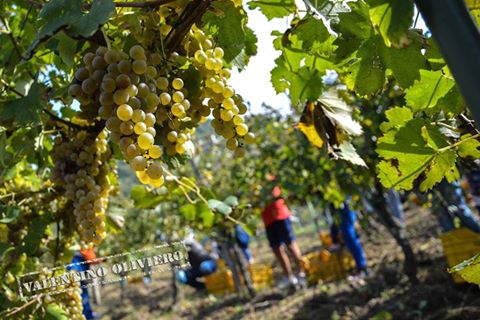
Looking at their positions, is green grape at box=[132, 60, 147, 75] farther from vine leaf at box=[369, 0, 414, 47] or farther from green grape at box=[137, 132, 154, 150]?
vine leaf at box=[369, 0, 414, 47]

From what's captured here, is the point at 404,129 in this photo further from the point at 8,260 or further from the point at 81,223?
the point at 8,260

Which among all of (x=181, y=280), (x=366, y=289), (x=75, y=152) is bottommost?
(x=366, y=289)

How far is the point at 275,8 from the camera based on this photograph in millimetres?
1200

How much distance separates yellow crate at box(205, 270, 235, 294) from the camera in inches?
360

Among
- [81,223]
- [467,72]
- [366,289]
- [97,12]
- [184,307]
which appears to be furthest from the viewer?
[184,307]

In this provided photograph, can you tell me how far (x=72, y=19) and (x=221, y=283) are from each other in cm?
897

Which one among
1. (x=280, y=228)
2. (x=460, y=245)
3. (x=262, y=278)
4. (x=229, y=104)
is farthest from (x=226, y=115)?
(x=262, y=278)

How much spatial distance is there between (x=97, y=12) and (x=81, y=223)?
857 mm

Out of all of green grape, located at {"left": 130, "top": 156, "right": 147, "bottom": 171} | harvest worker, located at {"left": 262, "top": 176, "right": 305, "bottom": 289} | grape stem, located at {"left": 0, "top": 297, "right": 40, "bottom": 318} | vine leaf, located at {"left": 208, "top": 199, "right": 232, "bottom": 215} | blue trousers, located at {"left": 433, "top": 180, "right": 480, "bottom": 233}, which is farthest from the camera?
harvest worker, located at {"left": 262, "top": 176, "right": 305, "bottom": 289}

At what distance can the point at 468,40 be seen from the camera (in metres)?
0.55

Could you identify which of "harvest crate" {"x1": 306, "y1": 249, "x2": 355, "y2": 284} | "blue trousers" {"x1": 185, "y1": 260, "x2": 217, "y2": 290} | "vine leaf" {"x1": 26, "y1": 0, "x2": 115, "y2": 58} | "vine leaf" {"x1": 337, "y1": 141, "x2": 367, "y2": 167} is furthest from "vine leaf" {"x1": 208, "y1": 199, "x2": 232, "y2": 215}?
"blue trousers" {"x1": 185, "y1": 260, "x2": 217, "y2": 290}

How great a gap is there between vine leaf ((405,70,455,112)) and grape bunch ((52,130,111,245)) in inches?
39.5

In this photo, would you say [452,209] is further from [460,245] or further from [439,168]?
[439,168]

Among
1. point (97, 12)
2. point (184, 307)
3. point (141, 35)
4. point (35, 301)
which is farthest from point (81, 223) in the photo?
point (184, 307)
